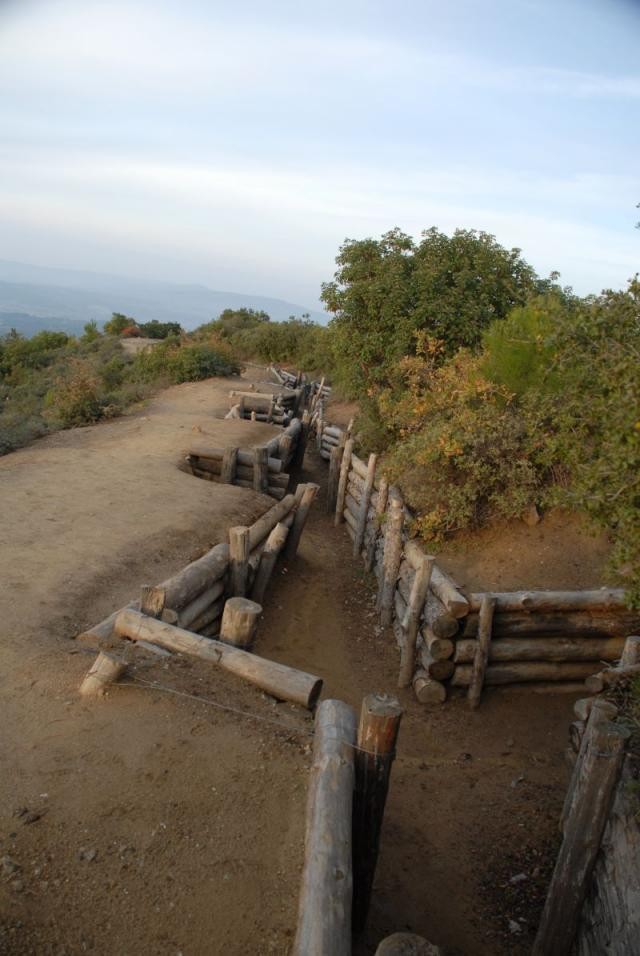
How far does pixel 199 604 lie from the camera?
739 centimetres

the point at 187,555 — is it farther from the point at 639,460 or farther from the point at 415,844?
the point at 639,460

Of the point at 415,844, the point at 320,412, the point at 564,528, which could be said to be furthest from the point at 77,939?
the point at 320,412

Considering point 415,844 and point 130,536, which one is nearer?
point 415,844

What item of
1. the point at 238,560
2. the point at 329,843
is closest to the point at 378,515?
the point at 238,560

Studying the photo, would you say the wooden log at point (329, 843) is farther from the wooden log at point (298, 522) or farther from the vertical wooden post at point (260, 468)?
the vertical wooden post at point (260, 468)

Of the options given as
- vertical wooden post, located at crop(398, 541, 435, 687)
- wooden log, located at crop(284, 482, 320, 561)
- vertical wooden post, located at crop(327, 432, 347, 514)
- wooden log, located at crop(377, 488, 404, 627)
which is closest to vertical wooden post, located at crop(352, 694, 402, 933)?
vertical wooden post, located at crop(398, 541, 435, 687)

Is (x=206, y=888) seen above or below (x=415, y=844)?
above

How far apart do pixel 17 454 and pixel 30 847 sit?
10808 millimetres

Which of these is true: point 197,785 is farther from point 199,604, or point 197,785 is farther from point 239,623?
point 199,604

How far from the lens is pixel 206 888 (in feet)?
12.4

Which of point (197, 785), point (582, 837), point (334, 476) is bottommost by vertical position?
point (334, 476)

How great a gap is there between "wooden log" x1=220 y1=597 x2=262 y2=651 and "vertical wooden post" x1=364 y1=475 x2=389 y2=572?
450 centimetres

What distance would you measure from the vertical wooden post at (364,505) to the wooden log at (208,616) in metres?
4.34

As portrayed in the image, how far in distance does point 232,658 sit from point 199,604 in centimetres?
170
